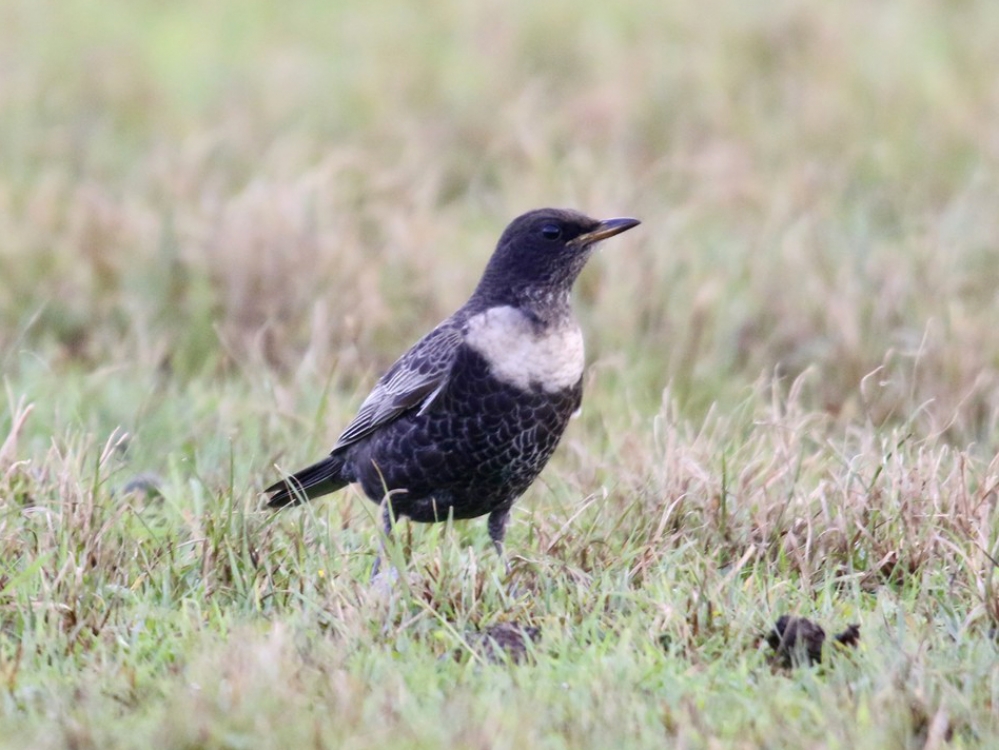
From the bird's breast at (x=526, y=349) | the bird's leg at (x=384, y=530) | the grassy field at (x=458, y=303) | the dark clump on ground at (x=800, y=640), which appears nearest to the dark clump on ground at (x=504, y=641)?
the grassy field at (x=458, y=303)

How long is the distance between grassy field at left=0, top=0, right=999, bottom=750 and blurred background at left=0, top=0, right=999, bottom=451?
0.03m

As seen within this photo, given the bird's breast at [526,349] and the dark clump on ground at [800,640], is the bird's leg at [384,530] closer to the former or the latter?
the bird's breast at [526,349]

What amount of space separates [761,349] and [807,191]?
177cm

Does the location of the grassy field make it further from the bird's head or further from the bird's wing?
the bird's head

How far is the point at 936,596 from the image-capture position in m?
3.97

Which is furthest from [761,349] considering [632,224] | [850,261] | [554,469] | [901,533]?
[901,533]

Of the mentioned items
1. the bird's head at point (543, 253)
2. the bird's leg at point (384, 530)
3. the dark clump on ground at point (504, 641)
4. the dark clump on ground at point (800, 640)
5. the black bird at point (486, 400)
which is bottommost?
the dark clump on ground at point (800, 640)

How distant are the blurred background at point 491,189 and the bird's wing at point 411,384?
41 cm

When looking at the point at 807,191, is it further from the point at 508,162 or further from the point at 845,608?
the point at 845,608

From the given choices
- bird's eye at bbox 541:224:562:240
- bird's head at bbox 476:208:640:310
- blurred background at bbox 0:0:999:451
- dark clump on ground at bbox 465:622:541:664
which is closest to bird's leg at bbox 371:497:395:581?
dark clump on ground at bbox 465:622:541:664

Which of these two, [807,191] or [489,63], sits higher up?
[489,63]

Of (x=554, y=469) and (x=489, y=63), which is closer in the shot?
(x=554, y=469)

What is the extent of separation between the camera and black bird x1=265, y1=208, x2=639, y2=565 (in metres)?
4.40

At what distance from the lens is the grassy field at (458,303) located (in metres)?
3.45
